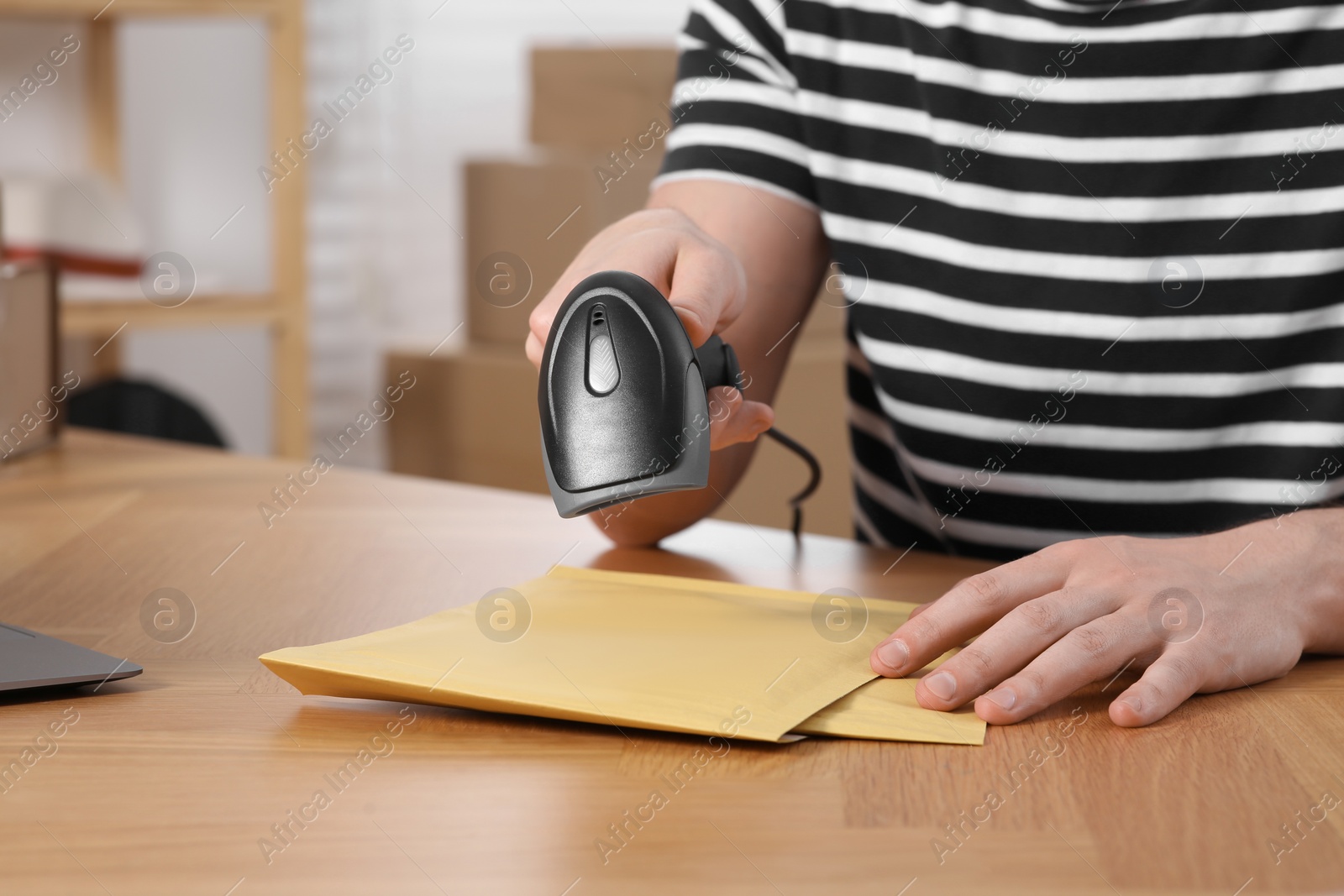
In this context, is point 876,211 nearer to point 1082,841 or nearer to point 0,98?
point 1082,841

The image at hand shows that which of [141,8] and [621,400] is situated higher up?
[141,8]

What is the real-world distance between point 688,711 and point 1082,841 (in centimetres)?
15

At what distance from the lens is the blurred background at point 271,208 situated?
1.94m

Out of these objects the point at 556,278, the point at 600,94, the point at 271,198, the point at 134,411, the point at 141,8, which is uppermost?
the point at 141,8

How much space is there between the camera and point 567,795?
0.44 meters

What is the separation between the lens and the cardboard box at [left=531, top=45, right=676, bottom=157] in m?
2.05

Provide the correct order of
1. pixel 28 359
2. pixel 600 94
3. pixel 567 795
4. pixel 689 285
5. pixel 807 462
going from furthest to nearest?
pixel 600 94 → pixel 28 359 → pixel 807 462 → pixel 689 285 → pixel 567 795

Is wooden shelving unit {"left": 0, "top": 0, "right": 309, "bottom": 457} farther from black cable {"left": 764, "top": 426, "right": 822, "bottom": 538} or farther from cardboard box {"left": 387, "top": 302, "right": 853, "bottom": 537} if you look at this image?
black cable {"left": 764, "top": 426, "right": 822, "bottom": 538}

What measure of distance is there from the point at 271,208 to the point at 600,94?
1.85ft

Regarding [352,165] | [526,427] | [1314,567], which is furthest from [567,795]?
[352,165]

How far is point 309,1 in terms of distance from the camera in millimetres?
2770

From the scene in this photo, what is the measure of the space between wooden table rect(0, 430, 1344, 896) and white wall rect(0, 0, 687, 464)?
→ 6.05 ft

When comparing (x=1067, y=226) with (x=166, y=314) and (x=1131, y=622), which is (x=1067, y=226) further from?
(x=166, y=314)

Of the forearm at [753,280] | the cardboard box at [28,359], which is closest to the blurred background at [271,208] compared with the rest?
the cardboard box at [28,359]
